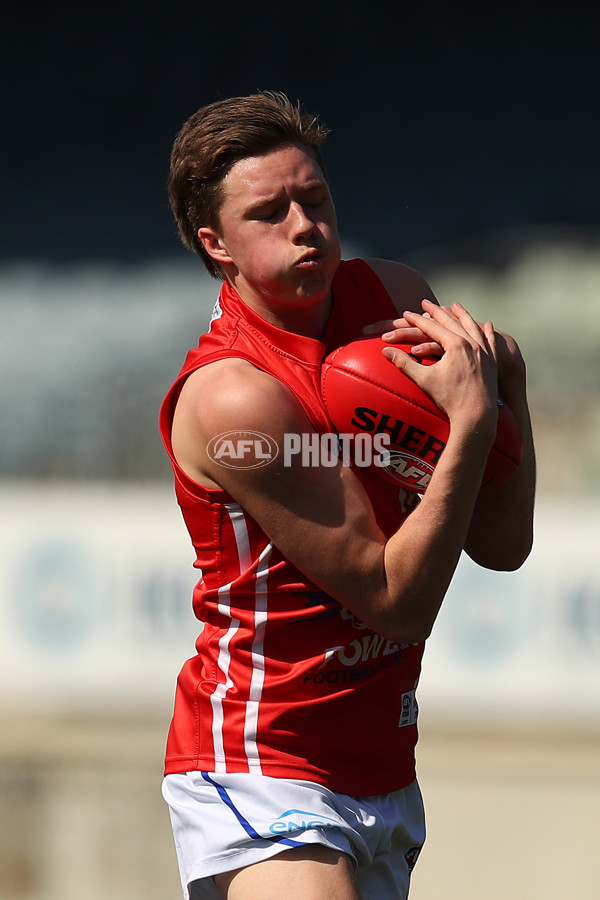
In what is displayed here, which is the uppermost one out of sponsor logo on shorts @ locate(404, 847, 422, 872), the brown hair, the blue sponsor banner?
the brown hair

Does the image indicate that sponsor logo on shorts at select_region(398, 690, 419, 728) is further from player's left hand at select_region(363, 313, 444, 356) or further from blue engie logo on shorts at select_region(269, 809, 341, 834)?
player's left hand at select_region(363, 313, 444, 356)

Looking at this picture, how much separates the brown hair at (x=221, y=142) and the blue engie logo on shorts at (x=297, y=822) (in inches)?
40.4

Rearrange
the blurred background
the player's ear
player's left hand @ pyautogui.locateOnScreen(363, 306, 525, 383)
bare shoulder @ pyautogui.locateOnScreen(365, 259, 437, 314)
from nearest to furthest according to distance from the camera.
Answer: player's left hand @ pyautogui.locateOnScreen(363, 306, 525, 383)
the player's ear
bare shoulder @ pyautogui.locateOnScreen(365, 259, 437, 314)
the blurred background

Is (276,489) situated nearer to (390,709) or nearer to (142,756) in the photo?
(390,709)

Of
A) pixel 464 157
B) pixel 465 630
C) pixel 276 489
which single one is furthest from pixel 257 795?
pixel 464 157

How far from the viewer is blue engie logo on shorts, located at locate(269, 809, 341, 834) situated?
5.93 feet

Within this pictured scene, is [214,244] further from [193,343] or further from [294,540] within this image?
[193,343]

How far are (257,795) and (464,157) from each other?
2680 millimetres

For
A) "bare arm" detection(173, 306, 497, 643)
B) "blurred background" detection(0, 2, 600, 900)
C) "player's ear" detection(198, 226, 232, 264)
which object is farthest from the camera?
"blurred background" detection(0, 2, 600, 900)

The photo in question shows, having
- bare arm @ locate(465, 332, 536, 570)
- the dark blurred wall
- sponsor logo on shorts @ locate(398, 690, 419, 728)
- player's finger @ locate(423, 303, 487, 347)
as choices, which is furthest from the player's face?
the dark blurred wall

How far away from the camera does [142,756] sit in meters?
3.92

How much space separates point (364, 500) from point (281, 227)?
489 mm

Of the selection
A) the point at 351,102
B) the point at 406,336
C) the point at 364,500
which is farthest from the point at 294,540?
the point at 351,102

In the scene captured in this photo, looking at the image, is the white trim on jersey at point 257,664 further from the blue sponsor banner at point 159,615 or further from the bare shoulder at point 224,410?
the blue sponsor banner at point 159,615
